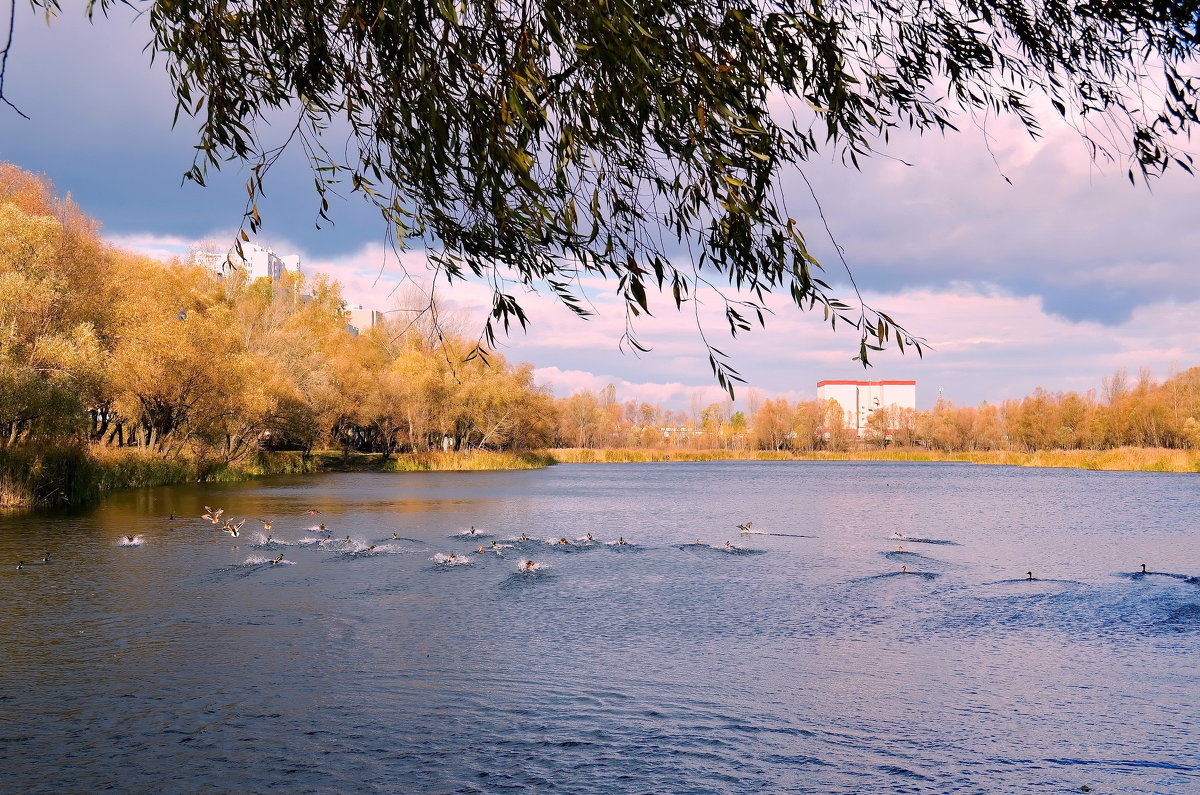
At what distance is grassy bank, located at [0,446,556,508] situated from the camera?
24.2 m

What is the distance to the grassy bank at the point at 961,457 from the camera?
6644cm

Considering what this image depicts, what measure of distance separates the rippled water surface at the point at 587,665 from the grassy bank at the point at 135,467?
15.6 ft

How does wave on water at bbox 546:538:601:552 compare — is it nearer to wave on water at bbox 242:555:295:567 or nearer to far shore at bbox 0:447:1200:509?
wave on water at bbox 242:555:295:567

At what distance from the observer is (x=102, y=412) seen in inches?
1487

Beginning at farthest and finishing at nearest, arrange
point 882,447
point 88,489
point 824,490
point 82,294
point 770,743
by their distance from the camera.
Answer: point 882,447, point 824,490, point 82,294, point 88,489, point 770,743

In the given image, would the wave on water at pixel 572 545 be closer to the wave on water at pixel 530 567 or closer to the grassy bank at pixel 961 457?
the wave on water at pixel 530 567

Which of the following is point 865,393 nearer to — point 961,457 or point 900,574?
point 961,457

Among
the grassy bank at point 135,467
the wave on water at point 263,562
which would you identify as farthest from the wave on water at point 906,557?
the grassy bank at point 135,467

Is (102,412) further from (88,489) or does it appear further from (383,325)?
(383,325)

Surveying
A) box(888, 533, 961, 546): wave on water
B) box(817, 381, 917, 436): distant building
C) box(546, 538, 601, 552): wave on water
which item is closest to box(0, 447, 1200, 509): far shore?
box(546, 538, 601, 552): wave on water

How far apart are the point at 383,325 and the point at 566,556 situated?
61.0 m

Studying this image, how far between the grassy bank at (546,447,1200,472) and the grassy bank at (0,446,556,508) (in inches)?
878

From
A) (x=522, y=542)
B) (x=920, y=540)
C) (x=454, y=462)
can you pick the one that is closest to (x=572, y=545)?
(x=522, y=542)

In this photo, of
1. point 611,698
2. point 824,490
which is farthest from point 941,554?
point 824,490
